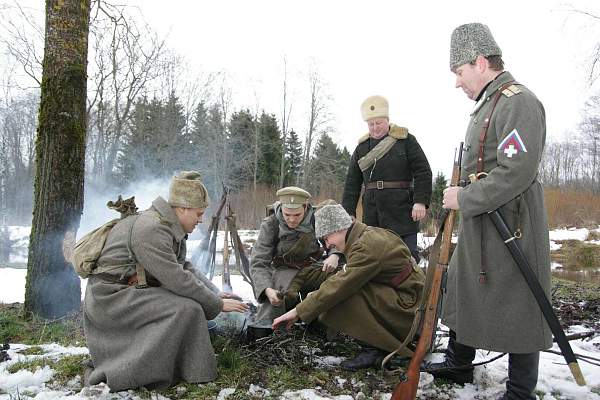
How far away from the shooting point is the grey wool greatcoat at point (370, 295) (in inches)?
130

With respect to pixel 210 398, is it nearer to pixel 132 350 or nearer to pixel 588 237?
pixel 132 350

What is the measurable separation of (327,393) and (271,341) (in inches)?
31.8

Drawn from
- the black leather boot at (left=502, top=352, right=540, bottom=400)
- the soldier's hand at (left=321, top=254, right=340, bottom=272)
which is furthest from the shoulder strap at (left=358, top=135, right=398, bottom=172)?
the black leather boot at (left=502, top=352, right=540, bottom=400)

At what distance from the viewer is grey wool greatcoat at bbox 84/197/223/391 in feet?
9.66

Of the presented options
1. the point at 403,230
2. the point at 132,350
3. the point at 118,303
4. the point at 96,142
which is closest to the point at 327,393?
the point at 132,350

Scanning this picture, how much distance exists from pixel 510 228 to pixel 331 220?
1.32 metres

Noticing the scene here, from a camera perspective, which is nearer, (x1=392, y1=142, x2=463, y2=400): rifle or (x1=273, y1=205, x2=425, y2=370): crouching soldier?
(x1=392, y1=142, x2=463, y2=400): rifle

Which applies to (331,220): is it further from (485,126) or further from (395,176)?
(395,176)

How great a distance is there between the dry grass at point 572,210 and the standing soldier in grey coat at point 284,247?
1835cm

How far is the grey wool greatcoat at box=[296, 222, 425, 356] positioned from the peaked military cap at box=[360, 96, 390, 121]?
1.46 m

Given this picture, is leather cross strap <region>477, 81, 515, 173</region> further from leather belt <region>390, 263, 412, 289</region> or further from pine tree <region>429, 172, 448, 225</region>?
pine tree <region>429, 172, 448, 225</region>

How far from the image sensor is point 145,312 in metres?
3.01

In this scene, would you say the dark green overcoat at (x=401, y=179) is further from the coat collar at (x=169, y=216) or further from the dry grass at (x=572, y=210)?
the dry grass at (x=572, y=210)

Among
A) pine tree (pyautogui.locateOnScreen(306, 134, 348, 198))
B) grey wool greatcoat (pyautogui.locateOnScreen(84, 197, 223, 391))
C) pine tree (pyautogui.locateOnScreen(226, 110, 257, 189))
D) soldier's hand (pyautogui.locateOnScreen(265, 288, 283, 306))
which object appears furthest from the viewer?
pine tree (pyautogui.locateOnScreen(226, 110, 257, 189))
